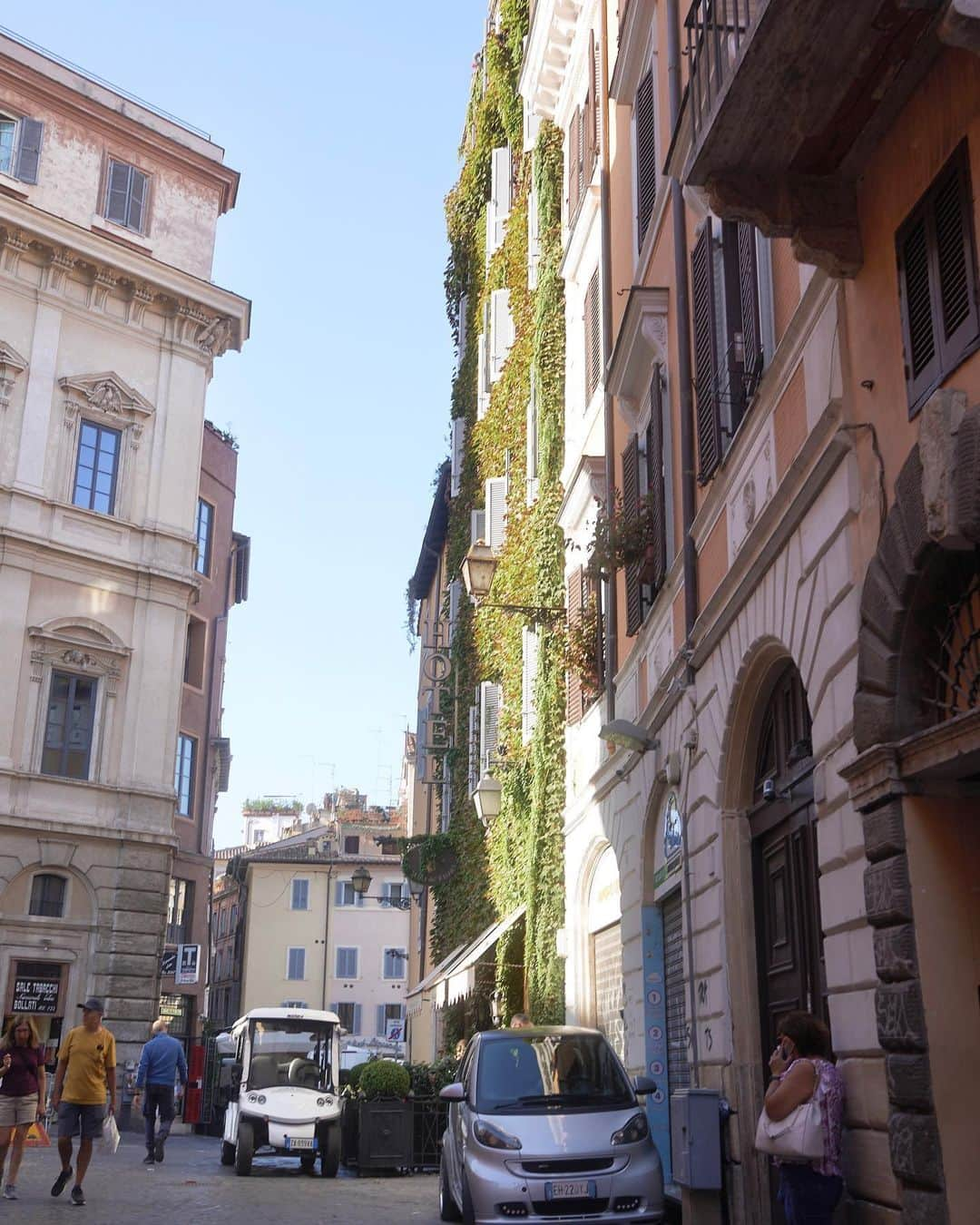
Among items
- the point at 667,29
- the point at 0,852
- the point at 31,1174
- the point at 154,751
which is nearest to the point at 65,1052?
the point at 31,1174

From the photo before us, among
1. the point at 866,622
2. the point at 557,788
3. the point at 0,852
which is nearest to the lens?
the point at 866,622

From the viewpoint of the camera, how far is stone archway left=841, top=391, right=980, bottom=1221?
21.0 feet

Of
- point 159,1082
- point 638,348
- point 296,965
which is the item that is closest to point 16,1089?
point 159,1082

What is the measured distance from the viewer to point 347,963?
65438 mm

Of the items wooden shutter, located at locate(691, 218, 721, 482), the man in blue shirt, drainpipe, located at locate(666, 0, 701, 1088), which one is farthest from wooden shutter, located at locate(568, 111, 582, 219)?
the man in blue shirt

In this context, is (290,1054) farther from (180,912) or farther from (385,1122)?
(180,912)

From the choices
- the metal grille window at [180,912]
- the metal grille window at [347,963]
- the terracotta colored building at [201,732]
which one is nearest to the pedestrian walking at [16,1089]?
the terracotta colored building at [201,732]

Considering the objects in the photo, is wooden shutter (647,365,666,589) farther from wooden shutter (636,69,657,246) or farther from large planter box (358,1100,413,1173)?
large planter box (358,1100,413,1173)

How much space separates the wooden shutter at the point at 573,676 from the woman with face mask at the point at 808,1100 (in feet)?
34.2

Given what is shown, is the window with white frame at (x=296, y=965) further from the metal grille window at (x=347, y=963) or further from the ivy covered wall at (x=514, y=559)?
the ivy covered wall at (x=514, y=559)

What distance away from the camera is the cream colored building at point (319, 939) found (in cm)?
6419

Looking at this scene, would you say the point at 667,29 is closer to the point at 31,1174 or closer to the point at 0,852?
the point at 31,1174

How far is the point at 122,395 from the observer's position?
98.2 feet

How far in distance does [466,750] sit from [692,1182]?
1942cm
